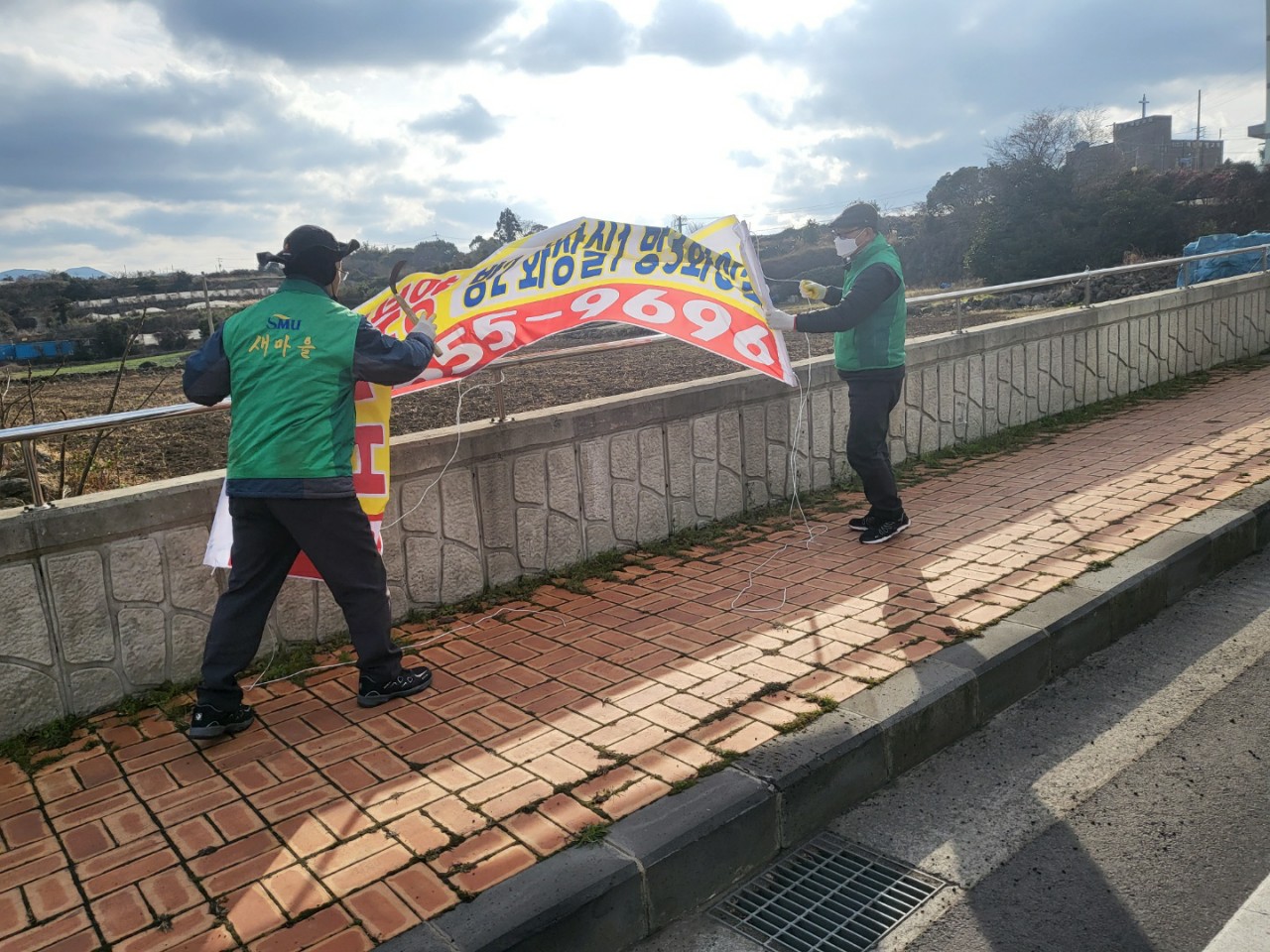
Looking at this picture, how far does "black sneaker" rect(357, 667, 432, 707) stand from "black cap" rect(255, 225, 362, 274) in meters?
1.71

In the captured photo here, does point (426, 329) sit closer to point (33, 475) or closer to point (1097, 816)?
point (33, 475)

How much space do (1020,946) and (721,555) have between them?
10.8 ft

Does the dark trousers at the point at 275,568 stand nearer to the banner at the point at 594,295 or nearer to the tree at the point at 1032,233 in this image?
the banner at the point at 594,295

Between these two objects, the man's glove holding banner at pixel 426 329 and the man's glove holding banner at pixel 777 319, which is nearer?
the man's glove holding banner at pixel 426 329

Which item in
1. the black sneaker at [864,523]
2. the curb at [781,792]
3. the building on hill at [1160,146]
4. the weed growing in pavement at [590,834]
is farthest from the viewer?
the building on hill at [1160,146]

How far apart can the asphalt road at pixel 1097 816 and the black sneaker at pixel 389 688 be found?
5.43 feet

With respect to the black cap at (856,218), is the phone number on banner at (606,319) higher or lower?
lower

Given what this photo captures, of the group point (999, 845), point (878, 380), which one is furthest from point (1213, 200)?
point (999, 845)

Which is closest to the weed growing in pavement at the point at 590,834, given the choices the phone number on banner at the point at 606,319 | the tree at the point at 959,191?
the phone number on banner at the point at 606,319

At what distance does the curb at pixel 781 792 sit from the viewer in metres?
2.71

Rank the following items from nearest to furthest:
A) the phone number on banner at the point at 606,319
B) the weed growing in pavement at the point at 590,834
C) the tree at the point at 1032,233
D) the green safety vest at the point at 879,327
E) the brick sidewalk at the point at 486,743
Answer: the brick sidewalk at the point at 486,743 < the weed growing in pavement at the point at 590,834 < the phone number on banner at the point at 606,319 < the green safety vest at the point at 879,327 < the tree at the point at 1032,233

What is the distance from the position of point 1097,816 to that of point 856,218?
364 centimetres

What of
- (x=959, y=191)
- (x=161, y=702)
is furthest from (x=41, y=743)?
(x=959, y=191)

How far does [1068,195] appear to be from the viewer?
121 feet
